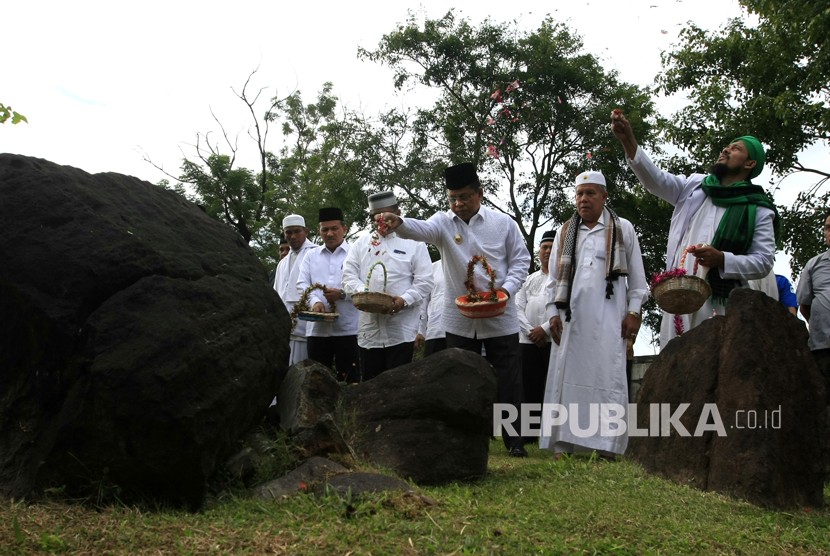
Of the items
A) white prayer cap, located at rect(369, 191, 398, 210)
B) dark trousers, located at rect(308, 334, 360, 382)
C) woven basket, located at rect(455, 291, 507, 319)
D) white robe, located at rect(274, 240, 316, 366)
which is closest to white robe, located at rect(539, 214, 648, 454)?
woven basket, located at rect(455, 291, 507, 319)

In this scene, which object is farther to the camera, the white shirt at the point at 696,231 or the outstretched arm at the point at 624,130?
the white shirt at the point at 696,231

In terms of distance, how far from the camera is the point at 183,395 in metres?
4.46

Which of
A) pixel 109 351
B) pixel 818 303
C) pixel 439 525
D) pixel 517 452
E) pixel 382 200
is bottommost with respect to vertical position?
pixel 439 525

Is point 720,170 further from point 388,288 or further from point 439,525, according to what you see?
point 439,525

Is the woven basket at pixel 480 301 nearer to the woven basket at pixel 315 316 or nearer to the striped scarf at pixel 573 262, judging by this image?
the striped scarf at pixel 573 262

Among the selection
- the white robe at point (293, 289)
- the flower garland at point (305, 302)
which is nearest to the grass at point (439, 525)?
the flower garland at point (305, 302)

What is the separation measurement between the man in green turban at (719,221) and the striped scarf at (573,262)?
53cm

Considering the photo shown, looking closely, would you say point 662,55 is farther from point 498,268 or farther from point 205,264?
point 205,264

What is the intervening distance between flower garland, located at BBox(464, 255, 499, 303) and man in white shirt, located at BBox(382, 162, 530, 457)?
7 cm

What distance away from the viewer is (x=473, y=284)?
7.18 meters

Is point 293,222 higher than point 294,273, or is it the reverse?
point 293,222

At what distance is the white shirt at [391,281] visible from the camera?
862 centimetres

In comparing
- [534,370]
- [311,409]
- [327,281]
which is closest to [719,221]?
[311,409]

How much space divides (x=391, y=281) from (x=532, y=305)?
208cm
